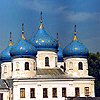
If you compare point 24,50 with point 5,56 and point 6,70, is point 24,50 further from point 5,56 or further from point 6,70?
point 6,70

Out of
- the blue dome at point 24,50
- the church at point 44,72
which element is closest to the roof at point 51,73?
the church at point 44,72

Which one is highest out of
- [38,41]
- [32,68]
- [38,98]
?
[38,41]

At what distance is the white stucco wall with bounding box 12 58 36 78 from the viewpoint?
5628cm

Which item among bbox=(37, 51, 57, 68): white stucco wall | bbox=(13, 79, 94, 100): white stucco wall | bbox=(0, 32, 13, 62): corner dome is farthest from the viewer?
bbox=(0, 32, 13, 62): corner dome

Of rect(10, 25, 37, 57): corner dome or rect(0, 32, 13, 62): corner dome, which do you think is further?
rect(0, 32, 13, 62): corner dome

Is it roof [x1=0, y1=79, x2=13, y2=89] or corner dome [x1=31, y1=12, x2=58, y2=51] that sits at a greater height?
corner dome [x1=31, y1=12, x2=58, y2=51]

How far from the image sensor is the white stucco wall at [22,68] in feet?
185

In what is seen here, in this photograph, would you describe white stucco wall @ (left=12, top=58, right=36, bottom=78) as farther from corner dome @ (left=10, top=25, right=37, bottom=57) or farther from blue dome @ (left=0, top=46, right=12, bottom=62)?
blue dome @ (left=0, top=46, right=12, bottom=62)

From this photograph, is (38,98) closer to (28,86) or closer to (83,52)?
(28,86)

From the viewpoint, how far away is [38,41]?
60.3 meters

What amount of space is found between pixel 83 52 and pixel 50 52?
4.06 metres

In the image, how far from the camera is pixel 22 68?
56438 millimetres

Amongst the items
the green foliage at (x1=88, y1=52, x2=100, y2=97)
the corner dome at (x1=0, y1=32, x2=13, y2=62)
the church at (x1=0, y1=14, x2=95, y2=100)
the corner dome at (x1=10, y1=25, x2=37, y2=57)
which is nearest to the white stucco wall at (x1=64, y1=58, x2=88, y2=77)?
the church at (x1=0, y1=14, x2=95, y2=100)

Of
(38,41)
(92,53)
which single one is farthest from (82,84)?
(92,53)
